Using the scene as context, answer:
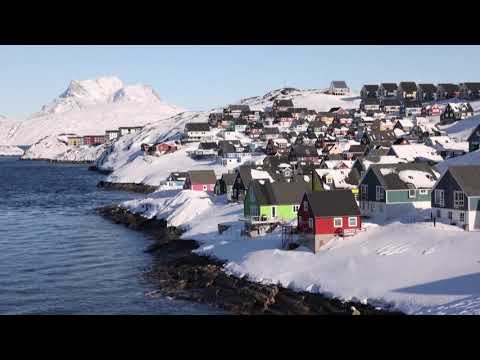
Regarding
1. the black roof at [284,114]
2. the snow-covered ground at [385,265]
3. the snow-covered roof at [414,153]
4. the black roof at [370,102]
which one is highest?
the black roof at [370,102]

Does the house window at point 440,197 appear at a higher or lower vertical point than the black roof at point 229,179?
lower

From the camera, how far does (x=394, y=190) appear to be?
118 feet

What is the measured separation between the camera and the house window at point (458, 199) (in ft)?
100

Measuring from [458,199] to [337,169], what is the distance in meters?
17.2

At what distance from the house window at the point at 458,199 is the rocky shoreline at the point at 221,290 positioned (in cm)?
997

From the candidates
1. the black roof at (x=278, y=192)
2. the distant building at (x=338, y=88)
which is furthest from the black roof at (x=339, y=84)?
the black roof at (x=278, y=192)

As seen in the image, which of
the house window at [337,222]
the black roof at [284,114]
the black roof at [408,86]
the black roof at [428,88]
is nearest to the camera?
the house window at [337,222]

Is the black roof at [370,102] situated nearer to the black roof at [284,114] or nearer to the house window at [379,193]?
the black roof at [284,114]

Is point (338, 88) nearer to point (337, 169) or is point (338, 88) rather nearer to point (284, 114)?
point (284, 114)
